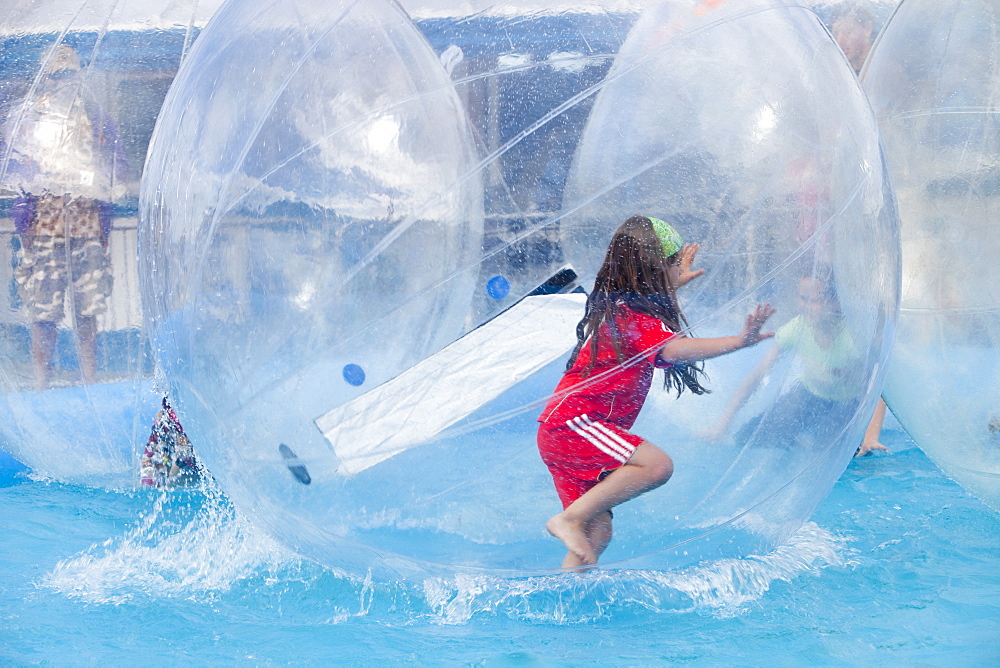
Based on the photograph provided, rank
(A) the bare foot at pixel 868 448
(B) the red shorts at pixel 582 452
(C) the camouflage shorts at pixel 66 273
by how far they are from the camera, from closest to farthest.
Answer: (B) the red shorts at pixel 582 452 → (C) the camouflage shorts at pixel 66 273 → (A) the bare foot at pixel 868 448

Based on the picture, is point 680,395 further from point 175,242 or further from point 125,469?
point 125,469

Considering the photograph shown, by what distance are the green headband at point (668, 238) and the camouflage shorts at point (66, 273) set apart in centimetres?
229

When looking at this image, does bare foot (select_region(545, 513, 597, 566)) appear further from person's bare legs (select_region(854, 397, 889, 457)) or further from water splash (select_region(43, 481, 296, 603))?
person's bare legs (select_region(854, 397, 889, 457))

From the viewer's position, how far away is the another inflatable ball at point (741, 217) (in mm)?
2361

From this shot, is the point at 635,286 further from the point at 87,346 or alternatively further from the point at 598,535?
the point at 87,346

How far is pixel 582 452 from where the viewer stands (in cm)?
248

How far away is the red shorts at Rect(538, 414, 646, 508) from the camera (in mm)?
2438

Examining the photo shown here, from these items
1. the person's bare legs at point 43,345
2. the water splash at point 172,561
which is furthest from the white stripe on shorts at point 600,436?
the person's bare legs at point 43,345

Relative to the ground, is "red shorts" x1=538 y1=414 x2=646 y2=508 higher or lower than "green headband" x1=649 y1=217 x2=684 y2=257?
lower

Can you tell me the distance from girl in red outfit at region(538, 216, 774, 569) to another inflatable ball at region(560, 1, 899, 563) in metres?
0.04

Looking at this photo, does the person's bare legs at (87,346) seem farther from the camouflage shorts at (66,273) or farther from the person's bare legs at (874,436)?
the person's bare legs at (874,436)

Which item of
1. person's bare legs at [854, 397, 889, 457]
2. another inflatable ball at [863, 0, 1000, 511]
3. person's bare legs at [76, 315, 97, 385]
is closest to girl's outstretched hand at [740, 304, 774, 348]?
another inflatable ball at [863, 0, 1000, 511]

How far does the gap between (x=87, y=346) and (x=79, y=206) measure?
0.53 meters

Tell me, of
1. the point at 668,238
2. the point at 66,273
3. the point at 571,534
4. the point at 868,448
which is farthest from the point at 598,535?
the point at 66,273
